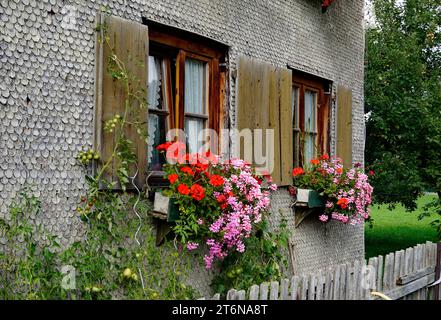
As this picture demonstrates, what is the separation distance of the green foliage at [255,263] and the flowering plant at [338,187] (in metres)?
0.71

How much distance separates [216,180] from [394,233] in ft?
49.1

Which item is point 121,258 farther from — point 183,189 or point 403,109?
point 403,109

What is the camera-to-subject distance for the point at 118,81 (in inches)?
182

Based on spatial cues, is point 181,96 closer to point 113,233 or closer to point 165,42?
point 165,42

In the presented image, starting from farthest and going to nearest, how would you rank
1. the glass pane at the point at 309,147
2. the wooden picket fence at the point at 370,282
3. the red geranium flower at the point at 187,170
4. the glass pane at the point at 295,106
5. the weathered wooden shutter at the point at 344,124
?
the weathered wooden shutter at the point at 344,124 < the glass pane at the point at 309,147 < the glass pane at the point at 295,106 < the red geranium flower at the point at 187,170 < the wooden picket fence at the point at 370,282

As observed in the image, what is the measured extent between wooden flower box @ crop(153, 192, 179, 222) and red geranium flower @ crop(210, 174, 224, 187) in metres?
0.38

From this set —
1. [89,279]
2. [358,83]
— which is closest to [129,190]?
[89,279]

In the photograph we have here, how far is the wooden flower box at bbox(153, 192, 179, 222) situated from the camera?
471 cm

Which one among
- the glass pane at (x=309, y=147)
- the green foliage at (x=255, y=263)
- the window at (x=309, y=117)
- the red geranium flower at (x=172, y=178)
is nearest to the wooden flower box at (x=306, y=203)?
the green foliage at (x=255, y=263)

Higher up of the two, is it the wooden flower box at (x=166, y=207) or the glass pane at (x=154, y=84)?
the glass pane at (x=154, y=84)

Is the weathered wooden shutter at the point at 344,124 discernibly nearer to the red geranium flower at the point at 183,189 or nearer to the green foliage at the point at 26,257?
the red geranium flower at the point at 183,189

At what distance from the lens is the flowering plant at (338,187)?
22.9 feet

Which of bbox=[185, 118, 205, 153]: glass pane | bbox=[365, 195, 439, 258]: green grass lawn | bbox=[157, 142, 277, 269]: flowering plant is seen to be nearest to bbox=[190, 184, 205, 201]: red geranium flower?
bbox=[157, 142, 277, 269]: flowering plant

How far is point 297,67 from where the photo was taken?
24.1ft
